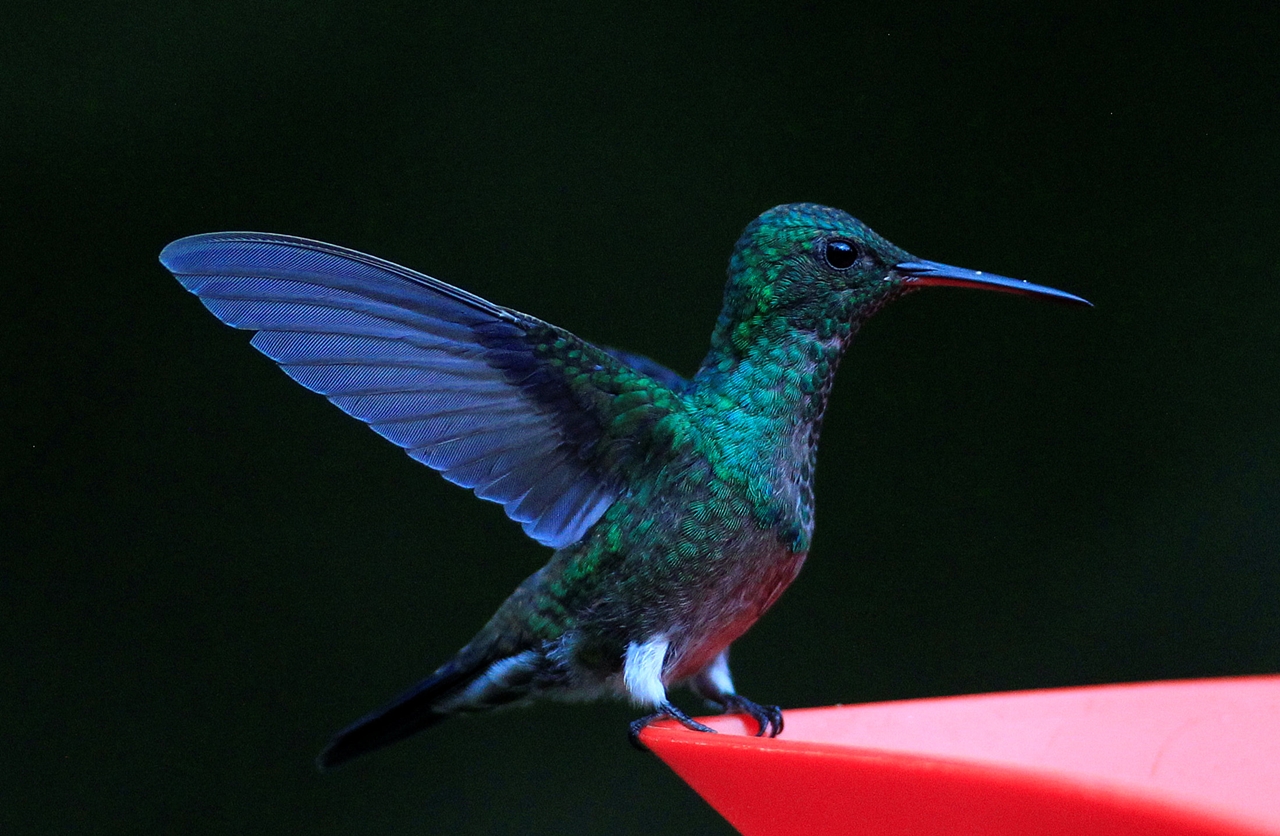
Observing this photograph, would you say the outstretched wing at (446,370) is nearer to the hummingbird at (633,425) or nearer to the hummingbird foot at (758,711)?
the hummingbird at (633,425)

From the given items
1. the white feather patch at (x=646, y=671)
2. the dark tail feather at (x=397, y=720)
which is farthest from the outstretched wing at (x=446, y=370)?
the dark tail feather at (x=397, y=720)

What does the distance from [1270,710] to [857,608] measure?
175 cm

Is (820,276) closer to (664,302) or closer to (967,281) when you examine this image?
(967,281)

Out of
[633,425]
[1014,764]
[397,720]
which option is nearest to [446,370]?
[633,425]

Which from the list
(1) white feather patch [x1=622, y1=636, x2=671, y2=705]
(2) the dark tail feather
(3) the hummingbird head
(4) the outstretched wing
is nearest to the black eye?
(3) the hummingbird head

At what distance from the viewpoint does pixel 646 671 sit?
129cm

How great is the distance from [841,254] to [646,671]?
46 centimetres

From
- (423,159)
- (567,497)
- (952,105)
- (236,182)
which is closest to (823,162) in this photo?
(952,105)

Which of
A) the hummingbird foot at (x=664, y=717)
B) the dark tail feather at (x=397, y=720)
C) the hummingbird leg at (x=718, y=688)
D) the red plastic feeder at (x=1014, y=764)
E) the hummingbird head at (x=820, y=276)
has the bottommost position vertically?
the dark tail feather at (x=397, y=720)

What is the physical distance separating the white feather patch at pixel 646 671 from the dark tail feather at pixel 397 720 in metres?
0.24

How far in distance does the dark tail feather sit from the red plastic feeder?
1.14 ft

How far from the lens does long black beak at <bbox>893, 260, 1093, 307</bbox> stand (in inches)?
48.9

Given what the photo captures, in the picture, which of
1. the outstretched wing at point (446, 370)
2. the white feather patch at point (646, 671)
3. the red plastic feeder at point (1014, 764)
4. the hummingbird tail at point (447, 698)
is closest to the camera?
the red plastic feeder at point (1014, 764)

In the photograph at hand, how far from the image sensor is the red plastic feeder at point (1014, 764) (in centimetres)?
56
